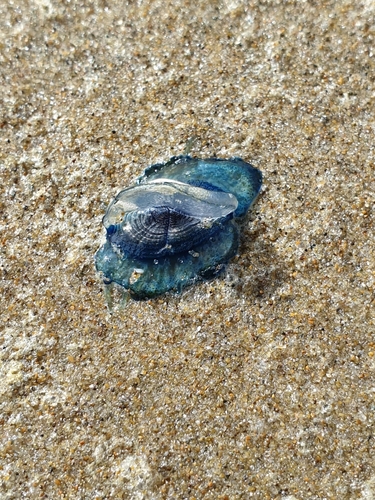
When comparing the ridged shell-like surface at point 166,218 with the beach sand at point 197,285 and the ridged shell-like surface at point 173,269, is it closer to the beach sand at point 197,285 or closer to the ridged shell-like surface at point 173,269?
the ridged shell-like surface at point 173,269

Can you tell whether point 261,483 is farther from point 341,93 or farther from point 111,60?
point 111,60

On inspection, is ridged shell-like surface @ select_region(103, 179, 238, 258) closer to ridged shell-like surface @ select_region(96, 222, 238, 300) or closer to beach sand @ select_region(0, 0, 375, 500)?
ridged shell-like surface @ select_region(96, 222, 238, 300)

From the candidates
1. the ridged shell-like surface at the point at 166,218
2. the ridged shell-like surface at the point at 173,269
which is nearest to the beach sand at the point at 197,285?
the ridged shell-like surface at the point at 173,269

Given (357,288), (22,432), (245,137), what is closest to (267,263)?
(357,288)

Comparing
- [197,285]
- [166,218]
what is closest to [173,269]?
[197,285]

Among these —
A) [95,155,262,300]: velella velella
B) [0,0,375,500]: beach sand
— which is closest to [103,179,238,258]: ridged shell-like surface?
[95,155,262,300]: velella velella
